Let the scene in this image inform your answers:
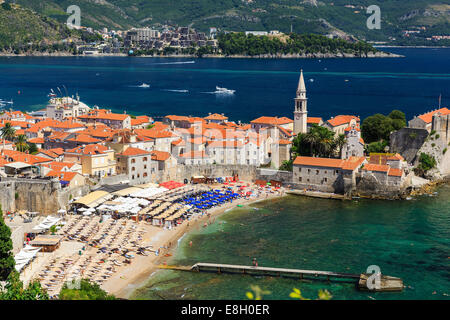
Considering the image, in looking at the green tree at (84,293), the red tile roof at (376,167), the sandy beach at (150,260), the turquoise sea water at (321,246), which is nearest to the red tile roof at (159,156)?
the sandy beach at (150,260)

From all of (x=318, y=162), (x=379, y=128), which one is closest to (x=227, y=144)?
(x=318, y=162)

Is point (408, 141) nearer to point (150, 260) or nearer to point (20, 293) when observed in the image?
point (150, 260)

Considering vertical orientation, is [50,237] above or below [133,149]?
below

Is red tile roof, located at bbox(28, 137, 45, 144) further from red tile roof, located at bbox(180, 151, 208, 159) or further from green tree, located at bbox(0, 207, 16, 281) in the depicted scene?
green tree, located at bbox(0, 207, 16, 281)

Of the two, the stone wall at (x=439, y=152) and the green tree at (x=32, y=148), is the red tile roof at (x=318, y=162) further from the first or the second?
the green tree at (x=32, y=148)
